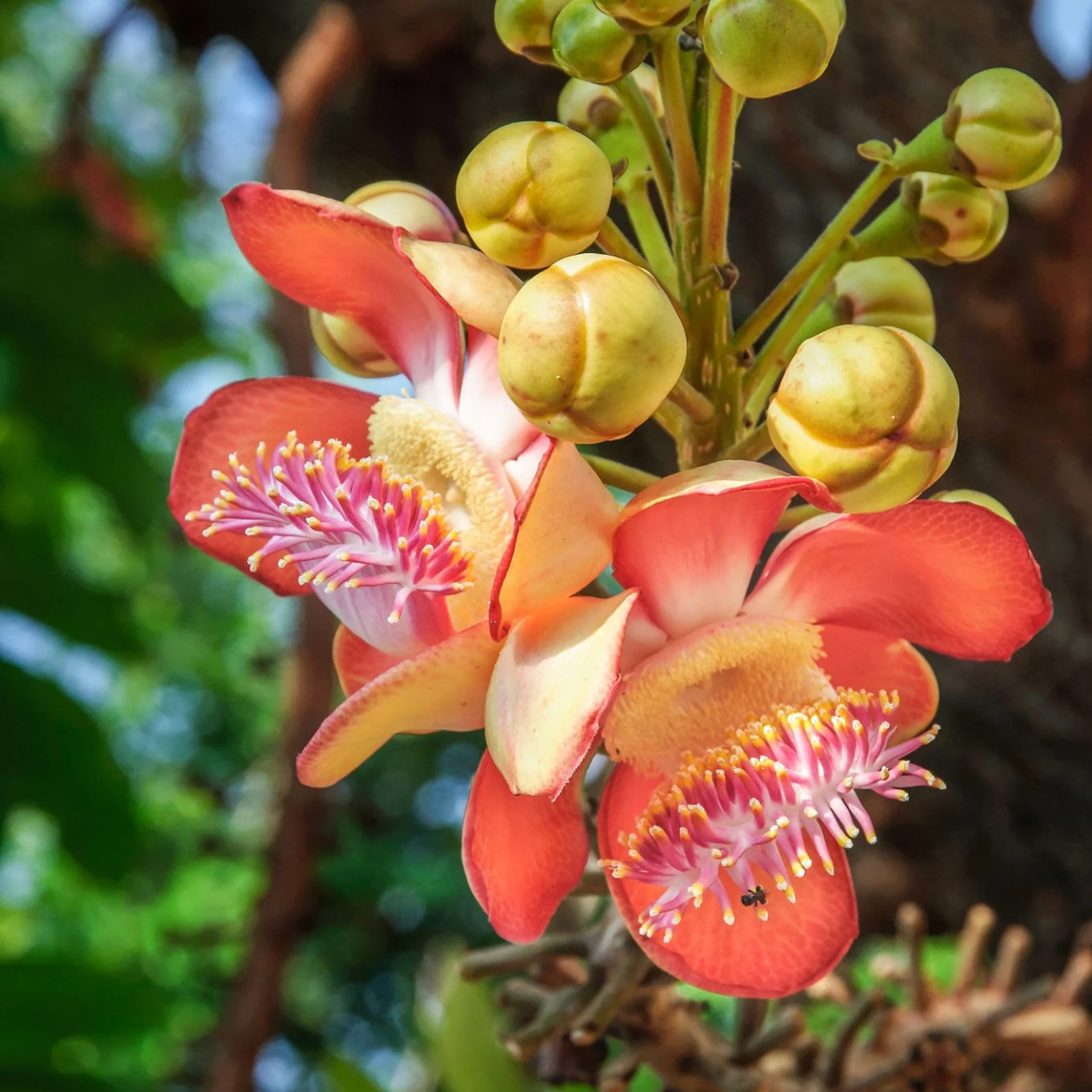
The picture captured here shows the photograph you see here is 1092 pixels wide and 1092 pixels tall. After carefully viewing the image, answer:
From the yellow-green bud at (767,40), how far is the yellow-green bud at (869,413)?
3.3 inches

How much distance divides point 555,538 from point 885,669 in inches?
6.2

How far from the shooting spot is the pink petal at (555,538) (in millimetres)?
387

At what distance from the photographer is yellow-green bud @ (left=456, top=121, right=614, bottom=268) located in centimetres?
39

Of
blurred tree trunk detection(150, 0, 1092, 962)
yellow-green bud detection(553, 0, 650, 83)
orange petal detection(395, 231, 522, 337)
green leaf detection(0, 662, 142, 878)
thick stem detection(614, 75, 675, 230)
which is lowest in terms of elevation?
green leaf detection(0, 662, 142, 878)

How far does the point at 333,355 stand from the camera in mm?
512

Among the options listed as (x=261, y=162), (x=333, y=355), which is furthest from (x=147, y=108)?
(x=333, y=355)

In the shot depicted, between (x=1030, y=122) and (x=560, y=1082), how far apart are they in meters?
0.44

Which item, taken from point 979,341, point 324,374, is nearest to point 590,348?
point 979,341

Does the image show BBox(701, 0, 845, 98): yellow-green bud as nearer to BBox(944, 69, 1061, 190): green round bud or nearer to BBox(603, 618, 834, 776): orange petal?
BBox(944, 69, 1061, 190): green round bud

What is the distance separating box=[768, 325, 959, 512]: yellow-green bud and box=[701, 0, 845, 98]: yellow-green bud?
0.28ft

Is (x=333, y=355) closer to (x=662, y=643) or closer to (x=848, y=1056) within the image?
(x=662, y=643)

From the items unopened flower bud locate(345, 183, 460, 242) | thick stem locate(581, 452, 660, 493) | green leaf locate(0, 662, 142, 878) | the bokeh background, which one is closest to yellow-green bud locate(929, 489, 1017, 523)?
thick stem locate(581, 452, 660, 493)

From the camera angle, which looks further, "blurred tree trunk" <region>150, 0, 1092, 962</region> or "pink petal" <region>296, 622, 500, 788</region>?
"blurred tree trunk" <region>150, 0, 1092, 962</region>

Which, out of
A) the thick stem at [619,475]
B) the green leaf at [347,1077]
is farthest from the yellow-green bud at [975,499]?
the green leaf at [347,1077]
